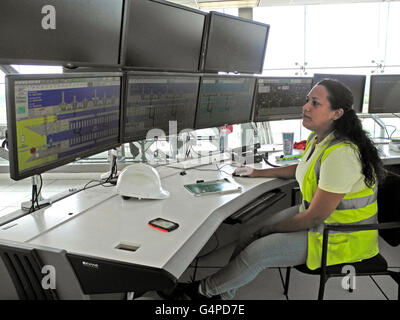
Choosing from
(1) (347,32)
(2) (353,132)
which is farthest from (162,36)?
(1) (347,32)

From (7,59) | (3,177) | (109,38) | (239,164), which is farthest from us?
(3,177)

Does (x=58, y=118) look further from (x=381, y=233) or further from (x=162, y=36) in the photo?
(x=381, y=233)

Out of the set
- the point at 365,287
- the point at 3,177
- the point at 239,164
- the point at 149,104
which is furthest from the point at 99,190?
the point at 3,177

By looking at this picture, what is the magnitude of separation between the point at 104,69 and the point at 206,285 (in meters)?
1.18

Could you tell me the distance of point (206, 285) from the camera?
1.70 metres

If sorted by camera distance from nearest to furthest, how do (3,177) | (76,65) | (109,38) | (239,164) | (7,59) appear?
1. (7,59)
2. (76,65)
3. (109,38)
4. (239,164)
5. (3,177)

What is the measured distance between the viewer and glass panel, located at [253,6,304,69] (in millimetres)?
5145

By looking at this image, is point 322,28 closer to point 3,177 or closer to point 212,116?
point 212,116

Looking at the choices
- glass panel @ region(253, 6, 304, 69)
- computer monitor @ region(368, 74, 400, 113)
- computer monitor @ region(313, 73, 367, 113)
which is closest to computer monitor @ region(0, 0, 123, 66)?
computer monitor @ region(313, 73, 367, 113)

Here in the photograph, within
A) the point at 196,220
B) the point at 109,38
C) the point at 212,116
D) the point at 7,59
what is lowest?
the point at 196,220

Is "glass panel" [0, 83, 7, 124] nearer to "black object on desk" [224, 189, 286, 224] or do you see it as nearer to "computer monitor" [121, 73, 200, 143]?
"computer monitor" [121, 73, 200, 143]

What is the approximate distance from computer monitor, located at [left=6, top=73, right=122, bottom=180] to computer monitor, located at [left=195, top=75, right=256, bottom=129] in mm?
680

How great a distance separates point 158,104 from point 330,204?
1053mm

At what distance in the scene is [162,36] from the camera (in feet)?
6.61
